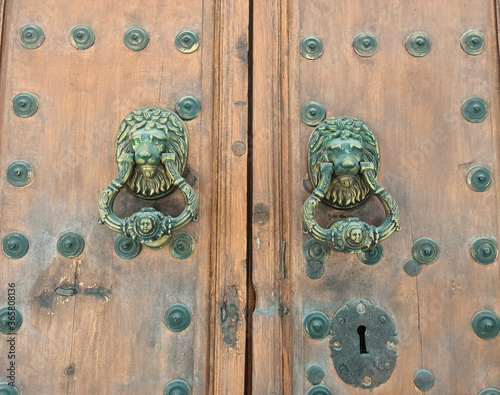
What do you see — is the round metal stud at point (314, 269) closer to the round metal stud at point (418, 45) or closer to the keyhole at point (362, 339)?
the keyhole at point (362, 339)

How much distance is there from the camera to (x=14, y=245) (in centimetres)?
128

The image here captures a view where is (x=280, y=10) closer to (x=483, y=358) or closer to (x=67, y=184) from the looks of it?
(x=67, y=184)

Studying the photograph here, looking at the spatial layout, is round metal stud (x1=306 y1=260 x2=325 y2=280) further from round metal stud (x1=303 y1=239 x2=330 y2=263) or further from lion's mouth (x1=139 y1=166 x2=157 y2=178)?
lion's mouth (x1=139 y1=166 x2=157 y2=178)

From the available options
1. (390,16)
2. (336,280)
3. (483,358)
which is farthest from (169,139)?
(483,358)

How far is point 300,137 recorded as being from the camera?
1339 millimetres

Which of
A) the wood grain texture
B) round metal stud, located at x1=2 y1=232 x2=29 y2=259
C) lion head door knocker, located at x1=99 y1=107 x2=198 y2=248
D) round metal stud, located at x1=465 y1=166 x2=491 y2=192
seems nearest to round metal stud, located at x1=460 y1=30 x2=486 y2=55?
the wood grain texture

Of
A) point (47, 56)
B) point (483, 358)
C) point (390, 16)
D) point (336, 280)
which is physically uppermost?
point (390, 16)

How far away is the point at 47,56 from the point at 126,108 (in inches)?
8.9

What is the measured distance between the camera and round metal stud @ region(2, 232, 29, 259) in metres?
1.28

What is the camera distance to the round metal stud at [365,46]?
138 centimetres

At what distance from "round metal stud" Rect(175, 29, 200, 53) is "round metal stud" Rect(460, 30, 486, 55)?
621 millimetres

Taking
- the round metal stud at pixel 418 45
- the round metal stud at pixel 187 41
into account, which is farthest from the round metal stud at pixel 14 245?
the round metal stud at pixel 418 45

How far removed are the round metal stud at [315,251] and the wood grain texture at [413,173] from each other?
1cm

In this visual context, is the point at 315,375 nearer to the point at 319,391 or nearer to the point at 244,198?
the point at 319,391
